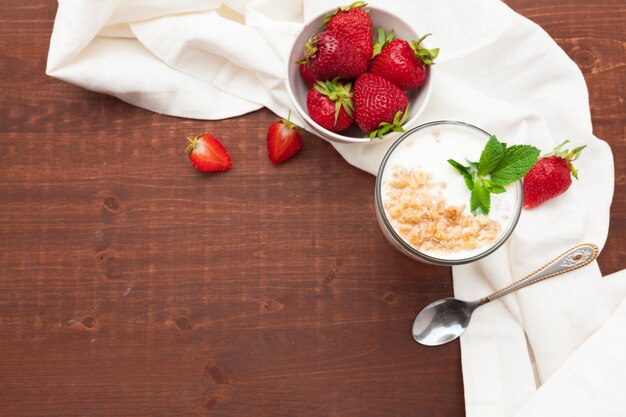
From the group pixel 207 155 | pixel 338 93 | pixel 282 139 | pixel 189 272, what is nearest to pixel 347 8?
pixel 338 93

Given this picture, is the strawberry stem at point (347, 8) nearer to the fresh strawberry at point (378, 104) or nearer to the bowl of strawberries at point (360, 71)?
the bowl of strawberries at point (360, 71)

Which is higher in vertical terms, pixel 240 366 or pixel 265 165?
pixel 265 165

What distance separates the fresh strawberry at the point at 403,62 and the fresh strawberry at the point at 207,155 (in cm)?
32

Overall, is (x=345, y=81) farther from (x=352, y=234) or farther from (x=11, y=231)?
(x=11, y=231)

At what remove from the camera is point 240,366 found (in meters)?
1.14

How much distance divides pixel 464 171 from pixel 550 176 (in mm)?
161

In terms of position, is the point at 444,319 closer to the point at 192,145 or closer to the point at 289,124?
the point at 289,124

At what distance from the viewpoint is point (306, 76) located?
1093 millimetres

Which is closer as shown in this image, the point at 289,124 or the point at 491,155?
the point at 491,155

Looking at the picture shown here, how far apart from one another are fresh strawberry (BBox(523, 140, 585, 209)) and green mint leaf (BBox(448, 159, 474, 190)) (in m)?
0.13

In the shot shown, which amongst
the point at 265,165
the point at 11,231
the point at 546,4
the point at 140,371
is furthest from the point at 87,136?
the point at 546,4

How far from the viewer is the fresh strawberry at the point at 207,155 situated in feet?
3.77

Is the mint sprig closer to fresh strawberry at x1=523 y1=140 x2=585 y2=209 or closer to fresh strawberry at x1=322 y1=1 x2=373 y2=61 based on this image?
fresh strawberry at x1=523 y1=140 x2=585 y2=209

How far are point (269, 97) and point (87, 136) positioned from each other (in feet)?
1.15
